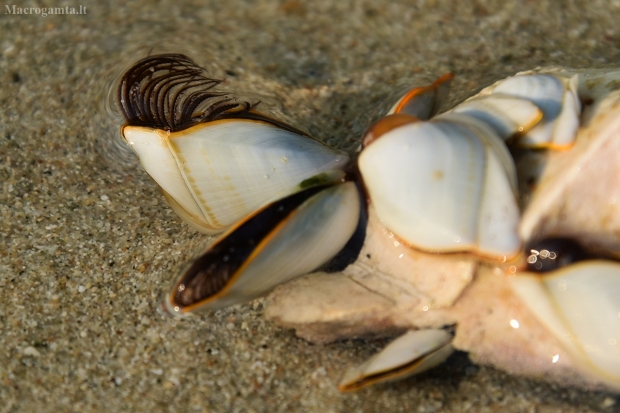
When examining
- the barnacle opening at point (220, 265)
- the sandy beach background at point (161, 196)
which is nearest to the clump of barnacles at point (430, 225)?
the barnacle opening at point (220, 265)

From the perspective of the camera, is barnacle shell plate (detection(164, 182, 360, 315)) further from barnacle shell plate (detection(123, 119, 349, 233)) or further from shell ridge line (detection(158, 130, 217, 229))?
shell ridge line (detection(158, 130, 217, 229))

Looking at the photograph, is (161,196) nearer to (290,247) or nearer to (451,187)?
(290,247)

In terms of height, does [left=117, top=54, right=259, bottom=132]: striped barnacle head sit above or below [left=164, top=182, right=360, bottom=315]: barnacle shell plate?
above

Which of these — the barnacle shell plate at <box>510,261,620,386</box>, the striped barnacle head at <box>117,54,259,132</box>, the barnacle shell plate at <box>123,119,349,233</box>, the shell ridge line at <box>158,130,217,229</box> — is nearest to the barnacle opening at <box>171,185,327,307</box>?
the barnacle shell plate at <box>123,119,349,233</box>

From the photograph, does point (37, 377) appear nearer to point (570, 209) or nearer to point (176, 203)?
point (176, 203)

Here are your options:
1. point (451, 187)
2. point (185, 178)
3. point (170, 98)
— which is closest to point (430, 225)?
point (451, 187)

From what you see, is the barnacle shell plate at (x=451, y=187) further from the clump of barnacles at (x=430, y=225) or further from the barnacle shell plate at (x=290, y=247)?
the barnacle shell plate at (x=290, y=247)
